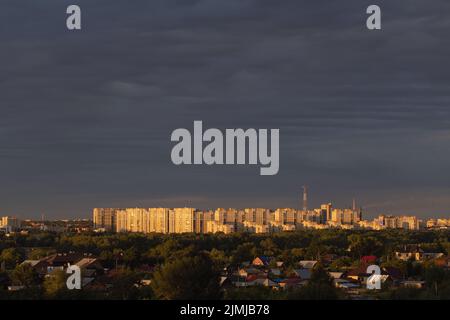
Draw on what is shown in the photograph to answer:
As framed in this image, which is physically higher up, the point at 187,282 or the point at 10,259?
the point at 187,282

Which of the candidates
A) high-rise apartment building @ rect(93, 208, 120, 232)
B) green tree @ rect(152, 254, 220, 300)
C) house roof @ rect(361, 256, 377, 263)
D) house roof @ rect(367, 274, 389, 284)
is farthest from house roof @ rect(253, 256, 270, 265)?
high-rise apartment building @ rect(93, 208, 120, 232)

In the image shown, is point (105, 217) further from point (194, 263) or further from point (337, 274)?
point (194, 263)

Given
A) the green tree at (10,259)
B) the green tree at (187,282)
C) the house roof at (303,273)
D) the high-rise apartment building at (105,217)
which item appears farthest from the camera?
the high-rise apartment building at (105,217)

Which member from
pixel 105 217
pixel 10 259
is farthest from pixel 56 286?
pixel 105 217

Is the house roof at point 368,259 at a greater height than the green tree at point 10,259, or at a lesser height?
lesser

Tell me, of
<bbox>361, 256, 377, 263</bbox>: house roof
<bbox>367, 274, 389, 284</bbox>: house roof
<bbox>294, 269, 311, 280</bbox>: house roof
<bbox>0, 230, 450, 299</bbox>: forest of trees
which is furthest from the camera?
<bbox>361, 256, 377, 263</bbox>: house roof

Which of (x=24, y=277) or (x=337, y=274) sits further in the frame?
(x=337, y=274)

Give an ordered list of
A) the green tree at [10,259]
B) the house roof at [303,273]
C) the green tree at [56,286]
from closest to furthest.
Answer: the green tree at [56,286], the house roof at [303,273], the green tree at [10,259]

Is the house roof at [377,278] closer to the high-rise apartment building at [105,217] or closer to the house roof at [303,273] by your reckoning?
the house roof at [303,273]

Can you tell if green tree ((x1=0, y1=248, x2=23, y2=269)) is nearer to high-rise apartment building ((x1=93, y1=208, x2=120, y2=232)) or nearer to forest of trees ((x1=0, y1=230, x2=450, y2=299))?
forest of trees ((x1=0, y1=230, x2=450, y2=299))

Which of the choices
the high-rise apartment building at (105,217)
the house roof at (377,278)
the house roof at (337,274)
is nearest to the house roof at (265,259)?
the house roof at (337,274)

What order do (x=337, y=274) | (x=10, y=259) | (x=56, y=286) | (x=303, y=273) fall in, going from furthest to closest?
(x=10, y=259), (x=337, y=274), (x=303, y=273), (x=56, y=286)
